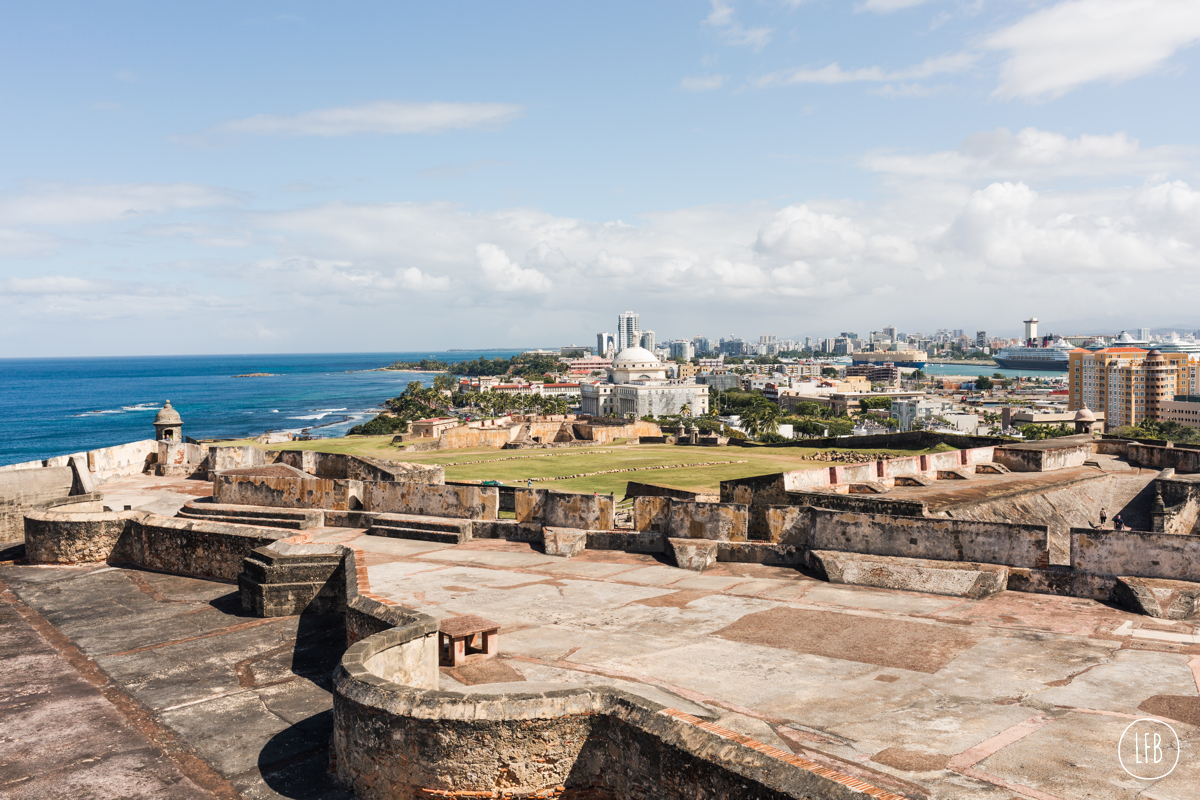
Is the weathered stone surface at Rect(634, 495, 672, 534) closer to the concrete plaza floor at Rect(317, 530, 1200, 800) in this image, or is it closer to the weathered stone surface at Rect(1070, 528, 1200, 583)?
the concrete plaza floor at Rect(317, 530, 1200, 800)

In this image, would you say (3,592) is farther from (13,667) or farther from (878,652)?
(878,652)

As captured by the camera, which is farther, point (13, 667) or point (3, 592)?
point (3, 592)

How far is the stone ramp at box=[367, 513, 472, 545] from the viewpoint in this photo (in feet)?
51.4

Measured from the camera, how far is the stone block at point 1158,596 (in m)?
9.80

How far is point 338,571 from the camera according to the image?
11195 millimetres

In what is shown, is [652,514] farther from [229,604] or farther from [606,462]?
[606,462]

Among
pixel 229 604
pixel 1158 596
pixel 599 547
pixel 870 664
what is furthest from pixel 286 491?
pixel 1158 596

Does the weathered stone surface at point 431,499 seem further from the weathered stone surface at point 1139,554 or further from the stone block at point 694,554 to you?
the weathered stone surface at point 1139,554

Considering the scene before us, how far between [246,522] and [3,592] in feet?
17.4

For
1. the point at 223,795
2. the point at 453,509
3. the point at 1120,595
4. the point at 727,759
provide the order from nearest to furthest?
the point at 727,759 < the point at 223,795 < the point at 1120,595 < the point at 453,509

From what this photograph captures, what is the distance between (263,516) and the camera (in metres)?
17.8

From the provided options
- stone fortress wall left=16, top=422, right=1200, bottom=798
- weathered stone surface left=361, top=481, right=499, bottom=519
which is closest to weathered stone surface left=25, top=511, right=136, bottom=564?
stone fortress wall left=16, top=422, right=1200, bottom=798

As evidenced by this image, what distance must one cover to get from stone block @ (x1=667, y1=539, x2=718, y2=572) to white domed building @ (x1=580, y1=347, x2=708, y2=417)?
10986 centimetres

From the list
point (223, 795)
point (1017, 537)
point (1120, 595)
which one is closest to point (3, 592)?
point (223, 795)
